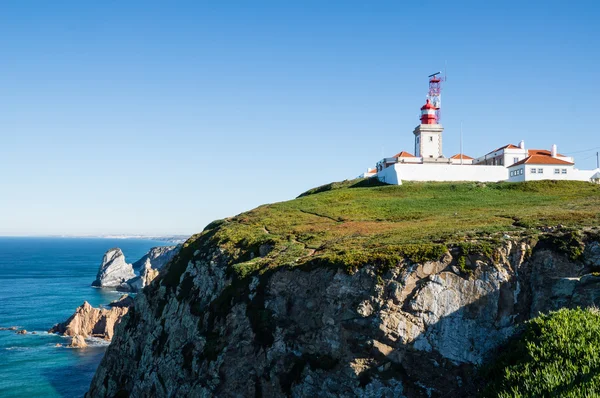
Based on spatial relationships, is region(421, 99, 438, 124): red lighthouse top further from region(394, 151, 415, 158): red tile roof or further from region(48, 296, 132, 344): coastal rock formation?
region(48, 296, 132, 344): coastal rock formation

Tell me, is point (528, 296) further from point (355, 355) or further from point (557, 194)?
point (557, 194)

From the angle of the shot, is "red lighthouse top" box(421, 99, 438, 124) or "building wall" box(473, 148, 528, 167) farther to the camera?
"red lighthouse top" box(421, 99, 438, 124)

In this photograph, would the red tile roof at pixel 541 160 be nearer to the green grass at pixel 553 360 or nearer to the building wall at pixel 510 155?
the building wall at pixel 510 155

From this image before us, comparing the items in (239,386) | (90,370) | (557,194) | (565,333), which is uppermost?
(557,194)

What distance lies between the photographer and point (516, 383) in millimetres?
16234

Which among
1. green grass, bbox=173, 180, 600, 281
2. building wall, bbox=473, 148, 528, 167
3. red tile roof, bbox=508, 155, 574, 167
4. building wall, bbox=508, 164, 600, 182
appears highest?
building wall, bbox=473, 148, 528, 167

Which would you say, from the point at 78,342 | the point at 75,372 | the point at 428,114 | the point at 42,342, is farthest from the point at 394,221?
the point at 42,342

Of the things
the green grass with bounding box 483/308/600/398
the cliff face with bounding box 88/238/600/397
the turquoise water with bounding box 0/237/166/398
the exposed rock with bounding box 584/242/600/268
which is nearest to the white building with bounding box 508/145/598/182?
the exposed rock with bounding box 584/242/600/268

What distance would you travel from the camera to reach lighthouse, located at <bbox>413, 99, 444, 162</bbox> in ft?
234

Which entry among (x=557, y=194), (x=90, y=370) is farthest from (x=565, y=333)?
(x=90, y=370)

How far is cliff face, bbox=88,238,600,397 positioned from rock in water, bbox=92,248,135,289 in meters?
111

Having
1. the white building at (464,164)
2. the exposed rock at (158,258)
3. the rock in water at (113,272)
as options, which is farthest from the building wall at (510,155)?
the exposed rock at (158,258)

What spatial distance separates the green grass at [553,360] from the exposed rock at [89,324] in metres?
68.8

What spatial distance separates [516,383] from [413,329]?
7.23m
